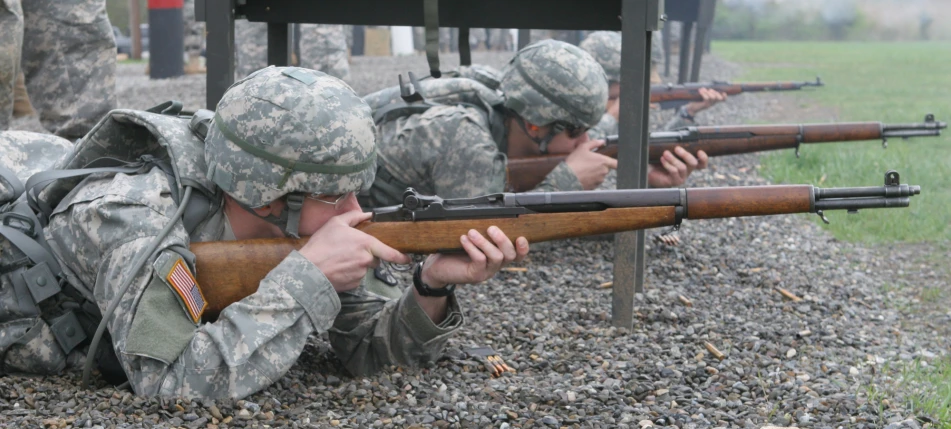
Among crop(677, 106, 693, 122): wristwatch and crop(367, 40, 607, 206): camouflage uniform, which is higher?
crop(367, 40, 607, 206): camouflage uniform

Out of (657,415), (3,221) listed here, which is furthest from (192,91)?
(657,415)

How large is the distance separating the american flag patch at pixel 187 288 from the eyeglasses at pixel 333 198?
453mm

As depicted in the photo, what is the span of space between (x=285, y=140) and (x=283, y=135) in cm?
2

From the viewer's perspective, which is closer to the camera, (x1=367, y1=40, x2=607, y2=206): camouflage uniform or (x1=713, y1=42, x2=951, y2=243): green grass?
(x1=367, y1=40, x2=607, y2=206): camouflage uniform

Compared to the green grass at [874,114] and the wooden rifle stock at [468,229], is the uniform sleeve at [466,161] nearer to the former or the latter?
the wooden rifle stock at [468,229]

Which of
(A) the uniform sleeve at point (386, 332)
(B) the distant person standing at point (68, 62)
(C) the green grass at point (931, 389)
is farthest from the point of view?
(B) the distant person standing at point (68, 62)

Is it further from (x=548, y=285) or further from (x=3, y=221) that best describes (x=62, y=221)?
(x=548, y=285)

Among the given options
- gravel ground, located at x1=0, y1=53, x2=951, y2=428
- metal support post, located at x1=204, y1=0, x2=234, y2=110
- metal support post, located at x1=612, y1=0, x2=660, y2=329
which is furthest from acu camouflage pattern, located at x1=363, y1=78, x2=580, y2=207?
metal support post, located at x1=204, y1=0, x2=234, y2=110

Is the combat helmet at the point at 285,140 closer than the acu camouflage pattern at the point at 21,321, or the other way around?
the combat helmet at the point at 285,140

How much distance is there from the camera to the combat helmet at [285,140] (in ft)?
10.6

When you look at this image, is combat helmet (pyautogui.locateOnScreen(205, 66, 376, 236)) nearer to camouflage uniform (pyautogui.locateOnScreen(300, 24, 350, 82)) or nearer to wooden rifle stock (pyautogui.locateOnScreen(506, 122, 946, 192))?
wooden rifle stock (pyautogui.locateOnScreen(506, 122, 946, 192))

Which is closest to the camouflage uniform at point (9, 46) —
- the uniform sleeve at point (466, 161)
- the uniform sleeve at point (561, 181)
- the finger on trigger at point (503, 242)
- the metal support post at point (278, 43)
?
the metal support post at point (278, 43)

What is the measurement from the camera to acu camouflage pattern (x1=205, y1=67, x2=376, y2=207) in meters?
3.22

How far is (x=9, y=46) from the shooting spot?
5527 millimetres
